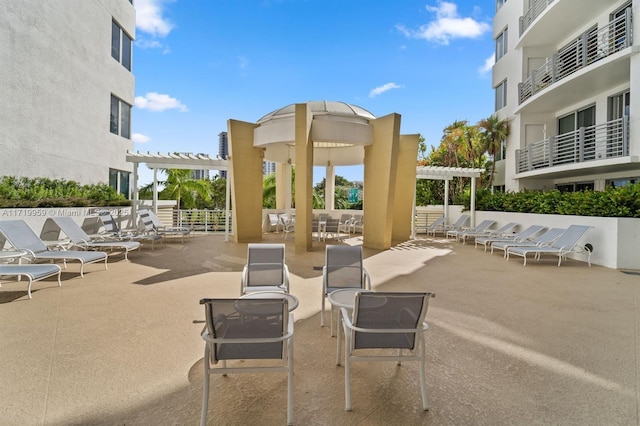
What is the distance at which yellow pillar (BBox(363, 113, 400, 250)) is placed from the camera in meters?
12.1

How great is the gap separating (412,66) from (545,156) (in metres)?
7.55

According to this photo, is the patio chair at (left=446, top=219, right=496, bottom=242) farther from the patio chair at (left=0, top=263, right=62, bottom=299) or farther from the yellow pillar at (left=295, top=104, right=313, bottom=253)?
the patio chair at (left=0, top=263, right=62, bottom=299)

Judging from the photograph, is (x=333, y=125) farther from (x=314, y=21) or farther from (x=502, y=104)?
(x=502, y=104)

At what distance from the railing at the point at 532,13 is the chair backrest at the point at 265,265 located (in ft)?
56.4

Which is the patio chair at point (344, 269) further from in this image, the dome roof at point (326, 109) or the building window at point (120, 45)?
the building window at point (120, 45)

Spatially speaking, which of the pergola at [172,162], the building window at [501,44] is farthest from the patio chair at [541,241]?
the building window at [501,44]

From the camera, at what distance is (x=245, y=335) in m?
2.67

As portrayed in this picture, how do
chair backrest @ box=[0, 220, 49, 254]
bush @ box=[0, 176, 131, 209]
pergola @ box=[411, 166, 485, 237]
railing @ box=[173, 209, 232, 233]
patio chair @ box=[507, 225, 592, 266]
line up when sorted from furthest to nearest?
railing @ box=[173, 209, 232, 233] → pergola @ box=[411, 166, 485, 237] → patio chair @ box=[507, 225, 592, 266] → bush @ box=[0, 176, 131, 209] → chair backrest @ box=[0, 220, 49, 254]

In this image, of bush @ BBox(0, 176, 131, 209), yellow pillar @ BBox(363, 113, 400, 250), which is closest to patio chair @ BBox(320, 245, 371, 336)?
yellow pillar @ BBox(363, 113, 400, 250)

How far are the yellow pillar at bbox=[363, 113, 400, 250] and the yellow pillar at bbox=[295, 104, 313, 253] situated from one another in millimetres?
2543

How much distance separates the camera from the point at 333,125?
1226 cm

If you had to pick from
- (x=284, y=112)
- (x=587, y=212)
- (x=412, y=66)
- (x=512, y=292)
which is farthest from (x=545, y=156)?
(x=284, y=112)

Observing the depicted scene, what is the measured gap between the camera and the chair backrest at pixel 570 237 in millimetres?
9641

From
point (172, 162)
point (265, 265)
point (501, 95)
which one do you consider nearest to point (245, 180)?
point (172, 162)
